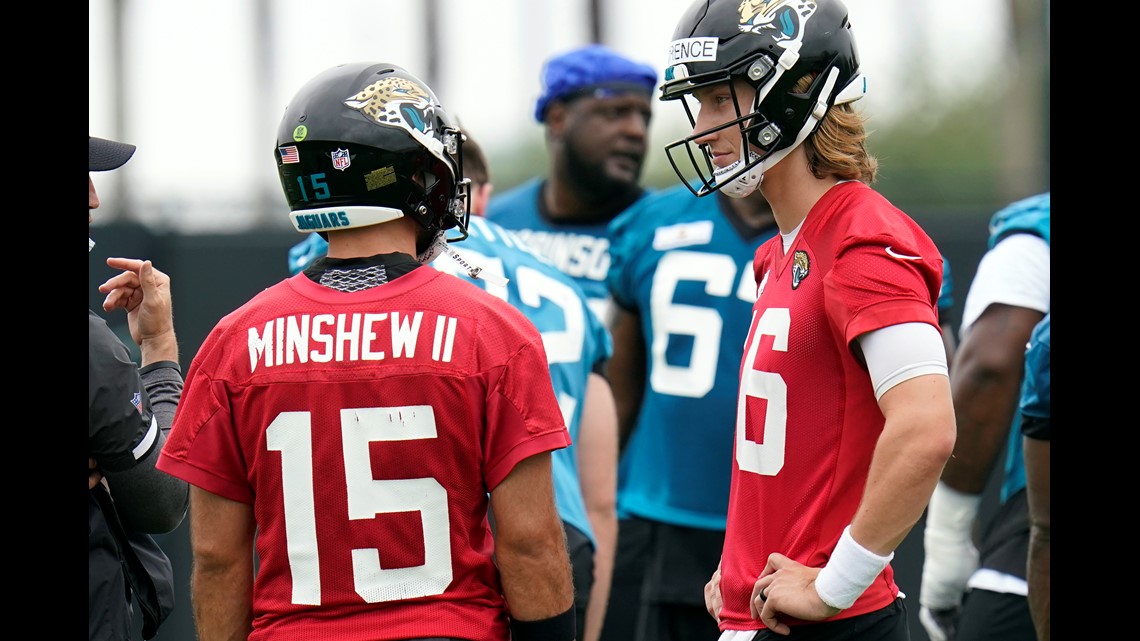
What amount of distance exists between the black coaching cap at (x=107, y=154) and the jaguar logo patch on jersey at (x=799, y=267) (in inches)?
62.2

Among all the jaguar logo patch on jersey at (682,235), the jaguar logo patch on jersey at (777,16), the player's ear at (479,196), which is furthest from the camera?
the player's ear at (479,196)

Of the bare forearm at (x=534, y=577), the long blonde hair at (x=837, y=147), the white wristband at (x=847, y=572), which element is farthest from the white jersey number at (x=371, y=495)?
the long blonde hair at (x=837, y=147)

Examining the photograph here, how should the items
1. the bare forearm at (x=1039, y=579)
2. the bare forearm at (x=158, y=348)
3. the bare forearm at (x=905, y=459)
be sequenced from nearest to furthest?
the bare forearm at (x=905, y=459) → the bare forearm at (x=158, y=348) → the bare forearm at (x=1039, y=579)

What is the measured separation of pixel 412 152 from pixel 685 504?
2.43 metres

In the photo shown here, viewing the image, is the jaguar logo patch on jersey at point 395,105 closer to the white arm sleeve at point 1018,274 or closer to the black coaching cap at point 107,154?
the black coaching cap at point 107,154

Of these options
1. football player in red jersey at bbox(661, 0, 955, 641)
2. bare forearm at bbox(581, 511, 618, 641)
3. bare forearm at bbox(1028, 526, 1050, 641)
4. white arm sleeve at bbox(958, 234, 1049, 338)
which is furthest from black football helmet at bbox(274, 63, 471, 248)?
bare forearm at bbox(581, 511, 618, 641)

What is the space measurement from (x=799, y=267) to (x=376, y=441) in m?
0.91

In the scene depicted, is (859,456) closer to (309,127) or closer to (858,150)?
(858,150)

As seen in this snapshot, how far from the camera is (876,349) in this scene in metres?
2.62

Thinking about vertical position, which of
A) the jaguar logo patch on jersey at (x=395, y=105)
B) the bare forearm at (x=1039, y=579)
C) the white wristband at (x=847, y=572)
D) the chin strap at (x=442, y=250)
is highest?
the jaguar logo patch on jersey at (x=395, y=105)

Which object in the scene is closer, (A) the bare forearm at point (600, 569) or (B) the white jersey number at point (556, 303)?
(B) the white jersey number at point (556, 303)

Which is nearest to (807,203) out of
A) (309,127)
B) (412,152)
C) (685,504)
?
(412,152)

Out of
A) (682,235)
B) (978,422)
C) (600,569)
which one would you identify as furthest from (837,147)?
(600,569)

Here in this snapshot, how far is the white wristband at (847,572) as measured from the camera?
8.63ft
